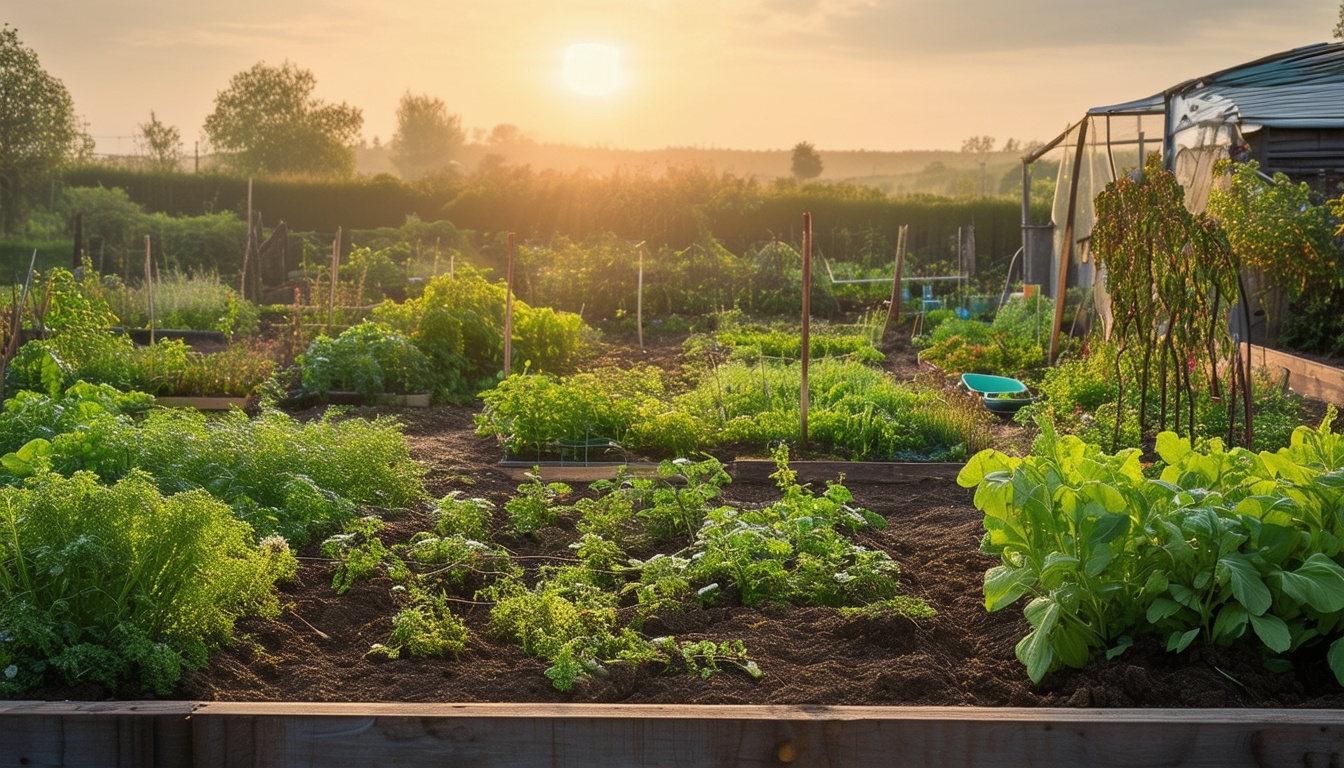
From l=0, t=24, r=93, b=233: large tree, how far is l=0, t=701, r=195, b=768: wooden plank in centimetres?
3327

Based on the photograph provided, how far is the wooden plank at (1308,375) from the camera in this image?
8555 mm

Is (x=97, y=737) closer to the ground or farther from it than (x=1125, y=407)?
closer to the ground

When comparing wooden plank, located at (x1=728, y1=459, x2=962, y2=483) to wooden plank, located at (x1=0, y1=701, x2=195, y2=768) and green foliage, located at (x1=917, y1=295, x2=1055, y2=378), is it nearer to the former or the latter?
wooden plank, located at (x1=0, y1=701, x2=195, y2=768)

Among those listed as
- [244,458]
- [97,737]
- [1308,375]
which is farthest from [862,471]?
[1308,375]

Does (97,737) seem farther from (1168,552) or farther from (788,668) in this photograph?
(1168,552)

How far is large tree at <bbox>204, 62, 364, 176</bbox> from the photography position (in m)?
49.0

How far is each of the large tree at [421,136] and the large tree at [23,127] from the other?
4754 cm

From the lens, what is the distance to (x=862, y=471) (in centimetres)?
646

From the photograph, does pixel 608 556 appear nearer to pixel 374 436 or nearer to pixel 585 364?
pixel 374 436

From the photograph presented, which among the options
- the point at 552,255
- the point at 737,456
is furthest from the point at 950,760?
the point at 552,255

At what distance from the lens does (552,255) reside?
19.2m

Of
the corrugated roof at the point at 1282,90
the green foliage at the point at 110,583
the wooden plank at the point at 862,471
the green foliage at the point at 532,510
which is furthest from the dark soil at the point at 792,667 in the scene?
the corrugated roof at the point at 1282,90

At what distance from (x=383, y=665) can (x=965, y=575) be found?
215cm

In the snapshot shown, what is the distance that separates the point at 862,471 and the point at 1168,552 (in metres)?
3.48
